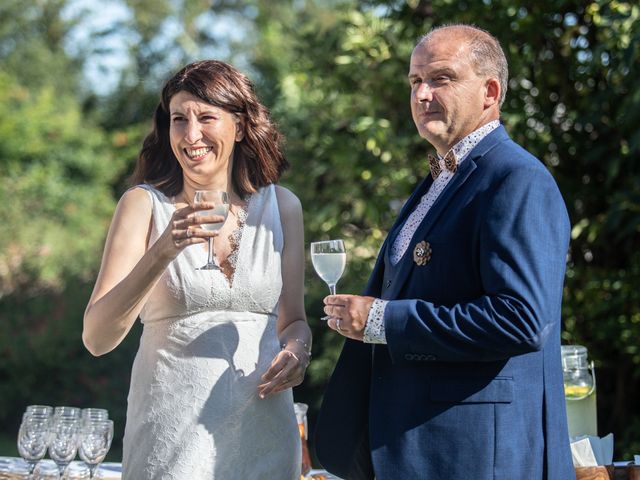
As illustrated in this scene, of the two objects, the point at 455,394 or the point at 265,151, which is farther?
the point at 265,151

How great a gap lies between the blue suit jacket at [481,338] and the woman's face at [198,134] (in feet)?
2.66

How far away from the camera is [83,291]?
412 inches

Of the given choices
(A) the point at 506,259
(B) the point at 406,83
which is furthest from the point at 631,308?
(A) the point at 506,259

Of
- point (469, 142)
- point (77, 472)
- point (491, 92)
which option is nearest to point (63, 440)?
point (77, 472)

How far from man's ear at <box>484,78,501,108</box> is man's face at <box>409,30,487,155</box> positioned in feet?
0.04

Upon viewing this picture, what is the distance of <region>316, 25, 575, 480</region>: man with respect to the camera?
2324 millimetres

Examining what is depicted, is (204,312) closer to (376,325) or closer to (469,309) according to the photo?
(376,325)

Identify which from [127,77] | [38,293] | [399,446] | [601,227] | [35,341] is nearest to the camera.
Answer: [399,446]

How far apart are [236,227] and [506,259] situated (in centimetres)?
111

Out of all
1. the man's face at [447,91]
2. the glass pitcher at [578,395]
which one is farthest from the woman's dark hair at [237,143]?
the glass pitcher at [578,395]

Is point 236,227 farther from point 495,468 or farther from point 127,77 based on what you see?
point 127,77

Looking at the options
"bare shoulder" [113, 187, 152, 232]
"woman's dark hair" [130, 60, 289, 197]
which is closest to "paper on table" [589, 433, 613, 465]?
"woman's dark hair" [130, 60, 289, 197]

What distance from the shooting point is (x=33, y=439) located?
11.2 feet

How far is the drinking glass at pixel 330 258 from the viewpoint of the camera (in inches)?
114
